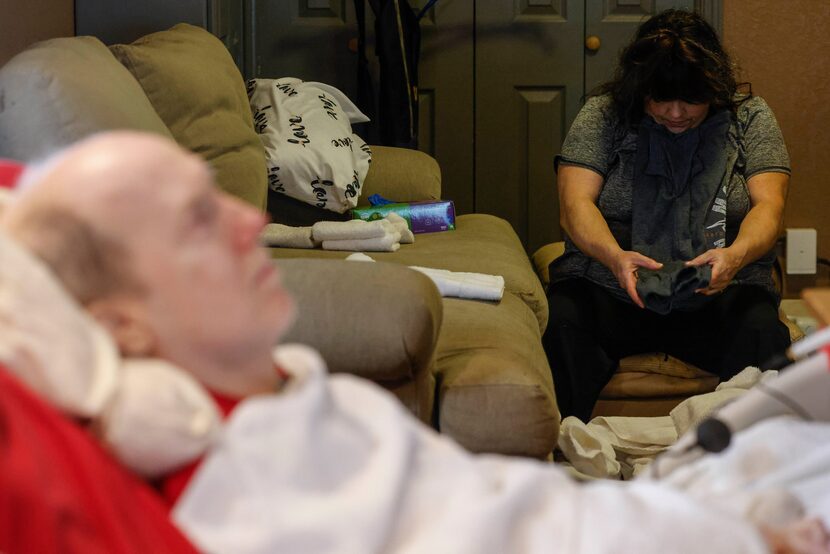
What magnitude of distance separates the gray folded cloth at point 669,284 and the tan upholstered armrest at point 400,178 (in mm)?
901

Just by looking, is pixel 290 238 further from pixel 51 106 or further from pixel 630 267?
pixel 51 106

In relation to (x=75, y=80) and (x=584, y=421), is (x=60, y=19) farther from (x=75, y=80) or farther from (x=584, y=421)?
(x=584, y=421)

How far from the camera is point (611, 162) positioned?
296cm

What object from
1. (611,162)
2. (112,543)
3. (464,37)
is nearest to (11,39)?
(611,162)

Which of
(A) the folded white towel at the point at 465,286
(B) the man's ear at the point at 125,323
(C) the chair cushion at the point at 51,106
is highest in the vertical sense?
(C) the chair cushion at the point at 51,106

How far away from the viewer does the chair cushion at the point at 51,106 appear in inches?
66.5

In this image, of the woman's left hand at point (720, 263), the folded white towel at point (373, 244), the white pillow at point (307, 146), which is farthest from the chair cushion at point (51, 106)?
the woman's left hand at point (720, 263)

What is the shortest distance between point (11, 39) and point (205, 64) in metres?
0.38

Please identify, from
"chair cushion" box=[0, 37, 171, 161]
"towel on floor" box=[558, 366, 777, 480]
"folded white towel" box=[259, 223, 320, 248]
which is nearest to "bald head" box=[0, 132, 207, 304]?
"chair cushion" box=[0, 37, 171, 161]

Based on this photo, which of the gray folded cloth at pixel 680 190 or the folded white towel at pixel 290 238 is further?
the gray folded cloth at pixel 680 190

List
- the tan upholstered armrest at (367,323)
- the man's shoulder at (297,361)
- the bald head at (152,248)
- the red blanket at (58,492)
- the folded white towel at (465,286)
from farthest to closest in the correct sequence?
1. the folded white towel at (465,286)
2. the tan upholstered armrest at (367,323)
3. the man's shoulder at (297,361)
4. the bald head at (152,248)
5. the red blanket at (58,492)

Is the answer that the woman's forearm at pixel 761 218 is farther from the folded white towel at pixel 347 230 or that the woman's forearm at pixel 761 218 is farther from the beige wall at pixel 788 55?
the beige wall at pixel 788 55

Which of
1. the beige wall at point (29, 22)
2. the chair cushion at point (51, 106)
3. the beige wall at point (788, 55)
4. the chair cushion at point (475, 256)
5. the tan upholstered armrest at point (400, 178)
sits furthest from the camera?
the beige wall at point (788, 55)

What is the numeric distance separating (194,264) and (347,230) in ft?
6.00
